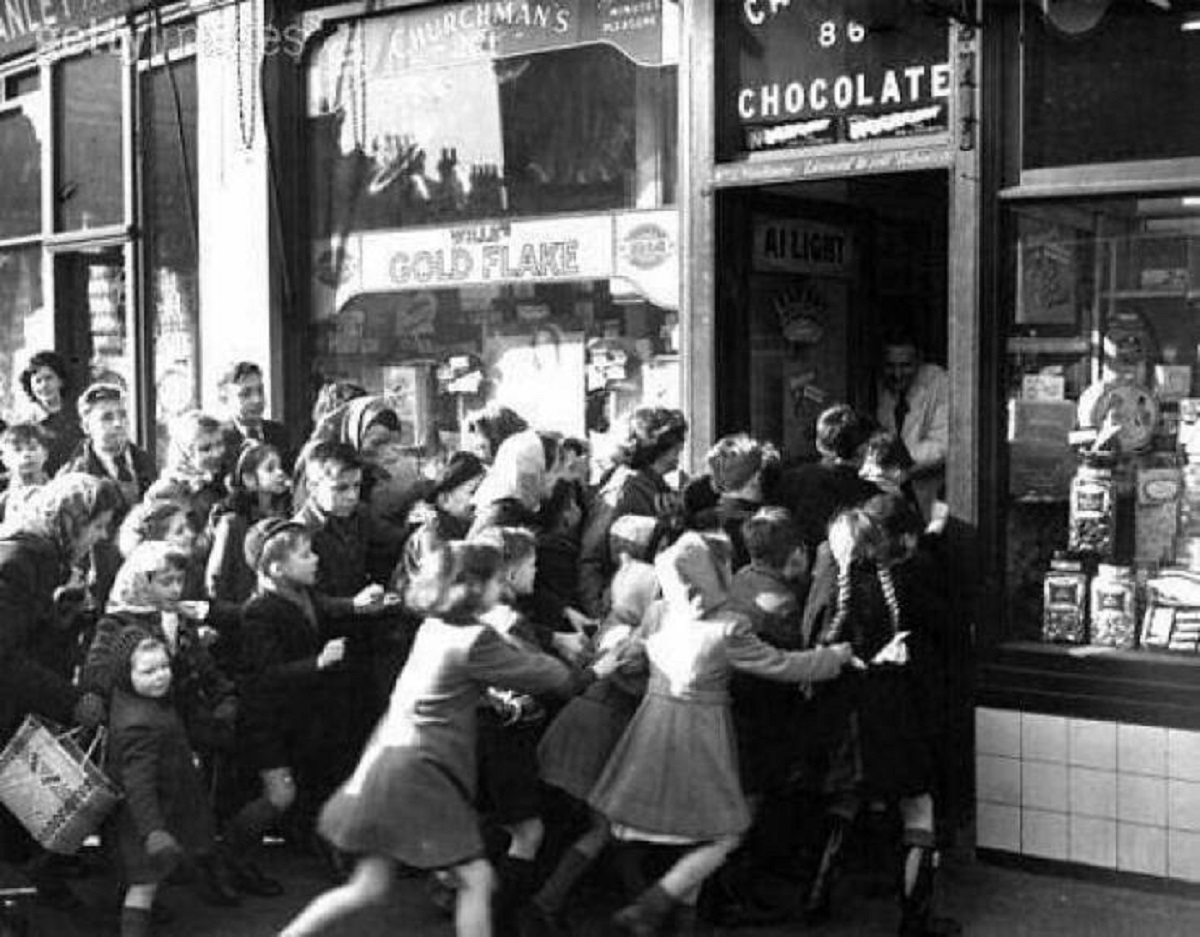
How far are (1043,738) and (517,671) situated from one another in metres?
2.52

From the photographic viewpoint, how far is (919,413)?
898 cm

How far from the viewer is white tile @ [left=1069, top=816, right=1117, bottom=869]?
7238mm

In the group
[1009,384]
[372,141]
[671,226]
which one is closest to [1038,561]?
[1009,384]

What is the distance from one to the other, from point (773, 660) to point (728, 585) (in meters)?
0.33

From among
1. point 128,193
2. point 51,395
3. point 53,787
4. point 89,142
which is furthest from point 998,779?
point 89,142

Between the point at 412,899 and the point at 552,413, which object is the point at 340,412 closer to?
the point at 552,413

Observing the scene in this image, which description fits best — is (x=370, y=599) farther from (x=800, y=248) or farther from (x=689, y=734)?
(x=800, y=248)

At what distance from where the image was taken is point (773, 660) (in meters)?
6.32

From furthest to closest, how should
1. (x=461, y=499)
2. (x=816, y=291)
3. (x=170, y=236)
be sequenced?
(x=170, y=236) → (x=816, y=291) → (x=461, y=499)

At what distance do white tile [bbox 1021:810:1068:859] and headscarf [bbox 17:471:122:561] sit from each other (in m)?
3.81

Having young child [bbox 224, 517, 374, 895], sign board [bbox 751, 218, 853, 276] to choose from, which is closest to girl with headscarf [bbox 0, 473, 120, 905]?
young child [bbox 224, 517, 374, 895]

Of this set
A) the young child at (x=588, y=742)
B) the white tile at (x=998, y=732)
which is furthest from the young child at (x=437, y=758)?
the white tile at (x=998, y=732)

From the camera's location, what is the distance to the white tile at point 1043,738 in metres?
7.31

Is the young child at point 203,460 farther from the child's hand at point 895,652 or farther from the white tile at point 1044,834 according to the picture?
the white tile at point 1044,834
